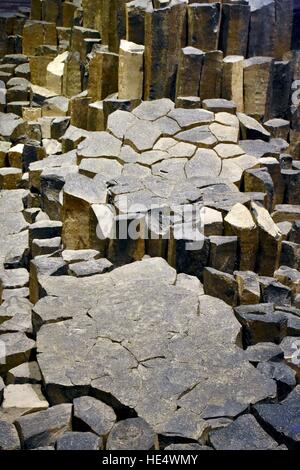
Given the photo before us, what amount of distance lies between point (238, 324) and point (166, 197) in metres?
1.86

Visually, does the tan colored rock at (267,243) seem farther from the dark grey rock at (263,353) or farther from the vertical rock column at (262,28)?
the vertical rock column at (262,28)

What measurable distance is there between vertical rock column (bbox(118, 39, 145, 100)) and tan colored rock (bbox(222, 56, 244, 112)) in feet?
3.59

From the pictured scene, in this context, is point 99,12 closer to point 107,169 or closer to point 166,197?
point 107,169

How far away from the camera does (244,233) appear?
6.35 m

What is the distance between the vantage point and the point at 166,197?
22.7ft

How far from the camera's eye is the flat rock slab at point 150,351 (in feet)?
15.3

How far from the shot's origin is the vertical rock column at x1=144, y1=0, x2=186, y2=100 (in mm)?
8766

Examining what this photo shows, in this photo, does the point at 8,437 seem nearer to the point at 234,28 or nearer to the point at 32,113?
the point at 234,28

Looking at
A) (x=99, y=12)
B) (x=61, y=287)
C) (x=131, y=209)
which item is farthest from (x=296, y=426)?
(x=99, y=12)

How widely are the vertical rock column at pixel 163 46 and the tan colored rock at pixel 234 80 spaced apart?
66 centimetres

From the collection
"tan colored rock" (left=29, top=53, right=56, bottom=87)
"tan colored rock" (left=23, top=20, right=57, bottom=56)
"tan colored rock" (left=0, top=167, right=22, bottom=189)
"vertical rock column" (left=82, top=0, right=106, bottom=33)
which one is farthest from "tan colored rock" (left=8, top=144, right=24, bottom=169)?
"tan colored rock" (left=23, top=20, right=57, bottom=56)

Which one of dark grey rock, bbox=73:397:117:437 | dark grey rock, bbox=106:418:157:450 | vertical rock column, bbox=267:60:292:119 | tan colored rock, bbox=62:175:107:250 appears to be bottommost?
dark grey rock, bbox=73:397:117:437

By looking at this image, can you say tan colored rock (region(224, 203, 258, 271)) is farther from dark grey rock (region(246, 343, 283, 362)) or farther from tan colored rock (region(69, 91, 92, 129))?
tan colored rock (region(69, 91, 92, 129))

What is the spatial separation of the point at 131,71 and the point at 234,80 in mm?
1342
